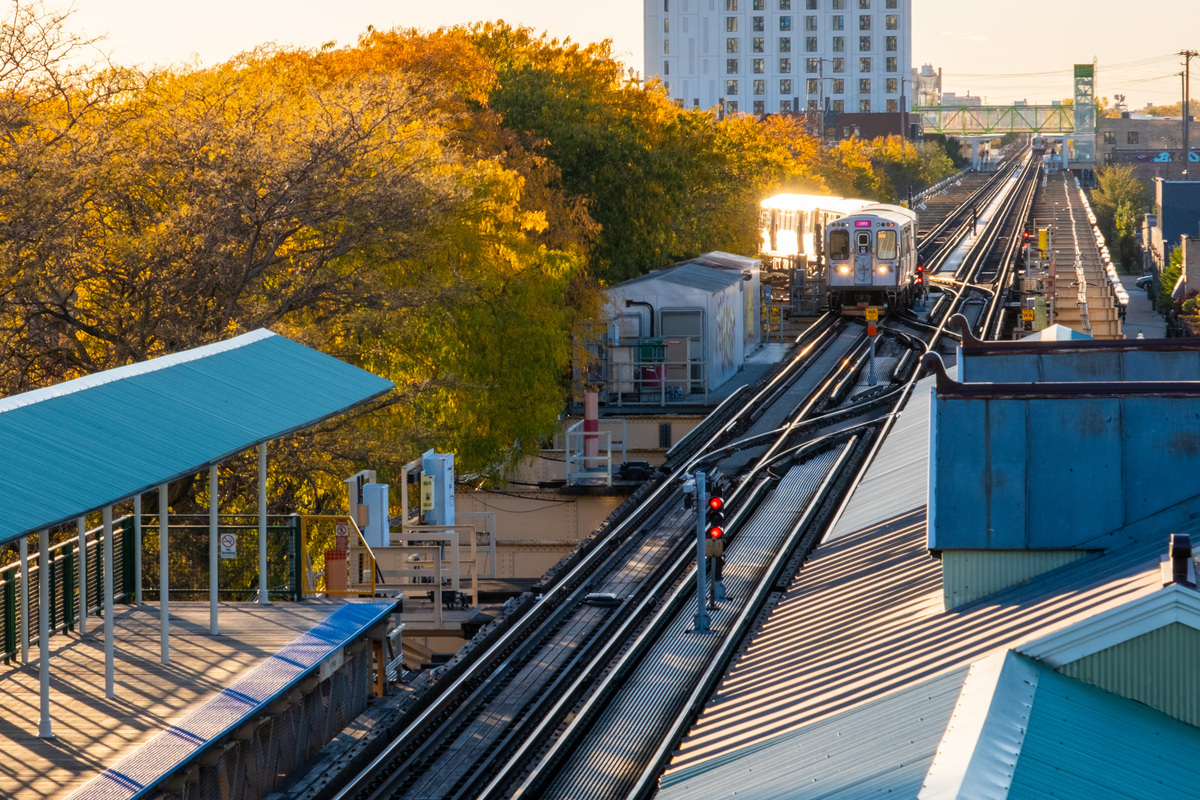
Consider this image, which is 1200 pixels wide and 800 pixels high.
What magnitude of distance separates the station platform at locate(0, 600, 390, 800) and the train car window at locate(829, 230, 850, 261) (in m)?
33.3

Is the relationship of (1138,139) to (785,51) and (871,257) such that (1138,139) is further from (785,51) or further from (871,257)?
(871,257)

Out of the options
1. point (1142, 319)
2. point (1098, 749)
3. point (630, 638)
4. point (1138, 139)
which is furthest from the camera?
point (1138, 139)

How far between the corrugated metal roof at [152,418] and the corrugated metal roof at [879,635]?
5.06m

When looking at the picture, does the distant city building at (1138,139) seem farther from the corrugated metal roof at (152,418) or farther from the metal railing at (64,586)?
the metal railing at (64,586)

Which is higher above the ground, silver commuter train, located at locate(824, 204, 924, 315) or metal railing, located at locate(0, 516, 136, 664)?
silver commuter train, located at locate(824, 204, 924, 315)

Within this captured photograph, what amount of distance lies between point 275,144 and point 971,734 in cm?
2221

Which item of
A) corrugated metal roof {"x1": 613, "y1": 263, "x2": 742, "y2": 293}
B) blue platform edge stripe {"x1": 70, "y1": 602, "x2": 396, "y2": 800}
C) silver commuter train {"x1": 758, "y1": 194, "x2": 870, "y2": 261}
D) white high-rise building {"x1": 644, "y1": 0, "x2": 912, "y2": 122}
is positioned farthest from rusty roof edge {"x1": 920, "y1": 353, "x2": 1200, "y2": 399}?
white high-rise building {"x1": 644, "y1": 0, "x2": 912, "y2": 122}

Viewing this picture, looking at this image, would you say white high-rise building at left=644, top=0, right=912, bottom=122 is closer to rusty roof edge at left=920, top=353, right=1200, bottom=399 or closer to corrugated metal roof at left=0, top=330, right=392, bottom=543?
corrugated metal roof at left=0, top=330, right=392, bottom=543

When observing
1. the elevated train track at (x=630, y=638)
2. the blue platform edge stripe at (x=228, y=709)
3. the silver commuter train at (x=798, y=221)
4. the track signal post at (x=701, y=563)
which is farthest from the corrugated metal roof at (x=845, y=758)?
the silver commuter train at (x=798, y=221)

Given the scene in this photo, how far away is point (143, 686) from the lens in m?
14.8

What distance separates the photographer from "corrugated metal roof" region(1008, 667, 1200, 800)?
8117mm

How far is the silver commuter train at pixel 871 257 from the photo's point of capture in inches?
1937

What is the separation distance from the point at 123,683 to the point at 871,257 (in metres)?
37.6

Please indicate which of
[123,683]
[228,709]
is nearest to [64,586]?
[123,683]
